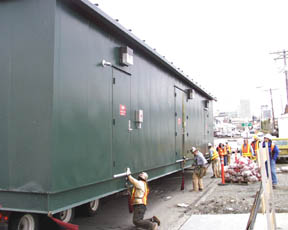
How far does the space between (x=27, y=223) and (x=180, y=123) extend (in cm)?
572

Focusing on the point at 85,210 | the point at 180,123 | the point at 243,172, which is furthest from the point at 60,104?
the point at 243,172

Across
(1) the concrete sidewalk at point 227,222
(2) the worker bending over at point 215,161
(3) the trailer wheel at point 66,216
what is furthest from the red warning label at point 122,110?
(2) the worker bending over at point 215,161

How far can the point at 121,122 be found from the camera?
5.29 m

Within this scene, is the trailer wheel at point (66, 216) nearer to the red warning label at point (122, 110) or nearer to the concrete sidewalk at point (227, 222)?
the red warning label at point (122, 110)

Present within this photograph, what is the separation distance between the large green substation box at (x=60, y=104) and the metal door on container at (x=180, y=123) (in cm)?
333

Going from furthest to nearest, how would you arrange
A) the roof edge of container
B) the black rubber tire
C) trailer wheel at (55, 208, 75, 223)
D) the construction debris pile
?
the construction debris pile < the black rubber tire < trailer wheel at (55, 208, 75, 223) < the roof edge of container

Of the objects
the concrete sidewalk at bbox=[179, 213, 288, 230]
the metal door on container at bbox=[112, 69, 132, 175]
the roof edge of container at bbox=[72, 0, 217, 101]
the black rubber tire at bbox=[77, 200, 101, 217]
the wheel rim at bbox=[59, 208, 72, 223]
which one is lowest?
the concrete sidewalk at bbox=[179, 213, 288, 230]

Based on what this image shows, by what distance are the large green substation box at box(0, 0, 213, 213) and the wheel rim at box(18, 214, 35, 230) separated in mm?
292

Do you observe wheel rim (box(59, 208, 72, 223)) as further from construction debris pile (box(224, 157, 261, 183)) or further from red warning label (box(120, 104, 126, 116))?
Result: construction debris pile (box(224, 157, 261, 183))

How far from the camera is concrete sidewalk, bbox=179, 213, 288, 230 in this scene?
561 centimetres

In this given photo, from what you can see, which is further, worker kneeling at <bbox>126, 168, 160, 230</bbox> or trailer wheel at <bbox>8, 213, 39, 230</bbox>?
worker kneeling at <bbox>126, 168, 160, 230</bbox>

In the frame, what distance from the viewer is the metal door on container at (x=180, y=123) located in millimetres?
8607

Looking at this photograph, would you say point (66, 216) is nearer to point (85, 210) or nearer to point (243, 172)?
point (85, 210)

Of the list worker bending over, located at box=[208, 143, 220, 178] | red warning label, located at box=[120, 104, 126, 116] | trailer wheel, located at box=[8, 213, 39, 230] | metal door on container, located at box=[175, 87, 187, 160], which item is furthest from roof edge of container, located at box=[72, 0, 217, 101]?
worker bending over, located at box=[208, 143, 220, 178]
